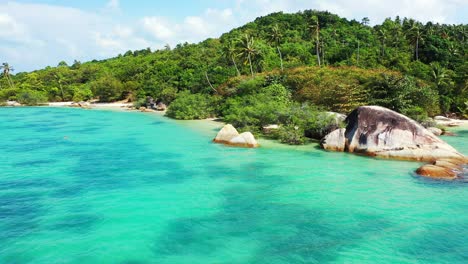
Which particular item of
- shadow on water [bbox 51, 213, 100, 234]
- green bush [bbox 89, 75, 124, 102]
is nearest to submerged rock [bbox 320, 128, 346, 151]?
shadow on water [bbox 51, 213, 100, 234]

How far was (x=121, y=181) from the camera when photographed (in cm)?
2042

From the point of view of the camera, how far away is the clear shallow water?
40.0 ft

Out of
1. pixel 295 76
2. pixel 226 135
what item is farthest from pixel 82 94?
pixel 226 135

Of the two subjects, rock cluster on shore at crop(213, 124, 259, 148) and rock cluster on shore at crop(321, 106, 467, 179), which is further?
rock cluster on shore at crop(213, 124, 259, 148)

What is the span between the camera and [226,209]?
15.9 m

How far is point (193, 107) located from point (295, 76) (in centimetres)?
1538

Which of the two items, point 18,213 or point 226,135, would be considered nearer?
point 18,213

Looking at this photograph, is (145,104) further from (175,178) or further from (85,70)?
(175,178)

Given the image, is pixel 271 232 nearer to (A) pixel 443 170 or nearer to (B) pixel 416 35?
(A) pixel 443 170

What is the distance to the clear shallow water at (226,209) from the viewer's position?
1220 centimetres

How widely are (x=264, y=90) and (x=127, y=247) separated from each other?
31793mm

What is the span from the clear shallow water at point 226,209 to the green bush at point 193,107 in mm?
22938

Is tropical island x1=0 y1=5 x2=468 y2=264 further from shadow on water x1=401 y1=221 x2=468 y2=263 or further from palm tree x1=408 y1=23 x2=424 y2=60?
palm tree x1=408 y1=23 x2=424 y2=60

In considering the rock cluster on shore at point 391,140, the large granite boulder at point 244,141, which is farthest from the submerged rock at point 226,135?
the rock cluster on shore at point 391,140
